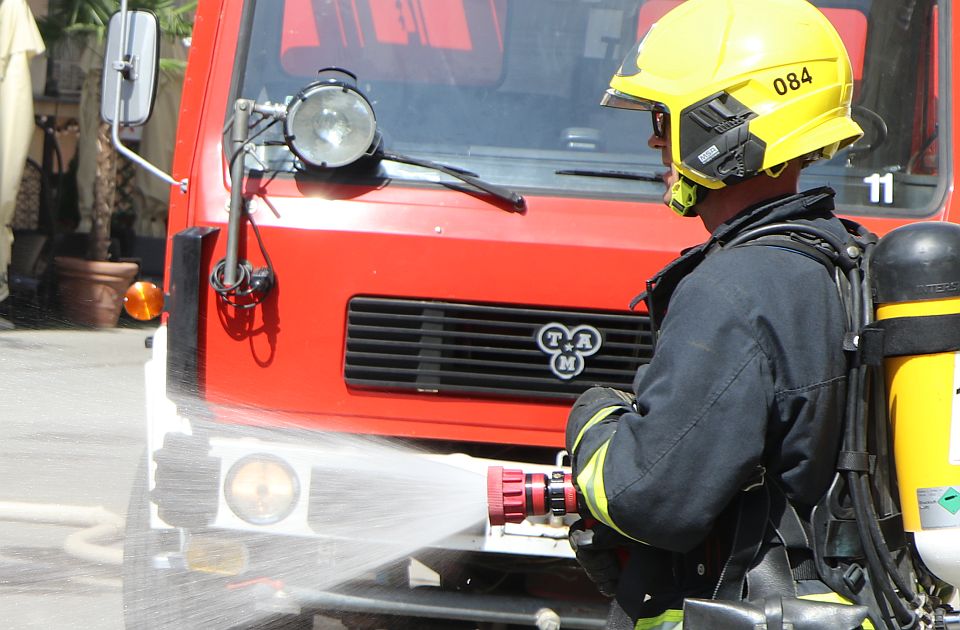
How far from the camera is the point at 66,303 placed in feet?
43.3

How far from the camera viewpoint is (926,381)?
1.92m

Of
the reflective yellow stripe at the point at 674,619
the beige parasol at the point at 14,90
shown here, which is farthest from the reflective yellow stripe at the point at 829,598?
the beige parasol at the point at 14,90

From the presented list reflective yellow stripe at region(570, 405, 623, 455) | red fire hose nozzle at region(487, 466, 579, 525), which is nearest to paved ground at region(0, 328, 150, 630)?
red fire hose nozzle at region(487, 466, 579, 525)

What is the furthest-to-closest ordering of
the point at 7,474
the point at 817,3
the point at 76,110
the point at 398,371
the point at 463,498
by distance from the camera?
the point at 76,110, the point at 7,474, the point at 817,3, the point at 398,371, the point at 463,498

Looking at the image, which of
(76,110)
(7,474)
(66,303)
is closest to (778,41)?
(7,474)

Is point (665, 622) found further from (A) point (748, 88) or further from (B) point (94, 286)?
(B) point (94, 286)

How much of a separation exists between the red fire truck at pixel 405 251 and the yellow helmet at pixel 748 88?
125 cm

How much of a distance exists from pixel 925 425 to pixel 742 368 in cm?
34

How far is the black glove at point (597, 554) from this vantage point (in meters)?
2.31

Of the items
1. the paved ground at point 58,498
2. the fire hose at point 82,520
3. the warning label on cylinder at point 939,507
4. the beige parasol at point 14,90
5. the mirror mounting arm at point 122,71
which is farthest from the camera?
the beige parasol at point 14,90

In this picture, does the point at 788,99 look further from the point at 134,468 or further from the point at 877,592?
the point at 134,468

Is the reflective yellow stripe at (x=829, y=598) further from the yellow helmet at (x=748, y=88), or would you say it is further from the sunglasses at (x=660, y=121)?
the sunglasses at (x=660, y=121)

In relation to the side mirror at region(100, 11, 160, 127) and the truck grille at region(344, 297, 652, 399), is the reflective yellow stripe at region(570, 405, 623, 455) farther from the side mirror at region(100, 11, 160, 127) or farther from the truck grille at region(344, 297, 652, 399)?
the side mirror at region(100, 11, 160, 127)

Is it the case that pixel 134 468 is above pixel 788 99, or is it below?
below
